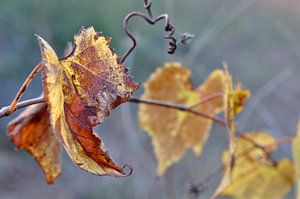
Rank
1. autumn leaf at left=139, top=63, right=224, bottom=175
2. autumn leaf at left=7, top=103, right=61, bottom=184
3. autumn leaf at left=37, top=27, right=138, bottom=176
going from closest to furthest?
autumn leaf at left=37, top=27, right=138, bottom=176 → autumn leaf at left=7, top=103, right=61, bottom=184 → autumn leaf at left=139, top=63, right=224, bottom=175

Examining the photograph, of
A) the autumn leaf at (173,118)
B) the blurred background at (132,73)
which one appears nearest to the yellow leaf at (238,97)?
the autumn leaf at (173,118)

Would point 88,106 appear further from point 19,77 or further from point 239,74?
point 239,74

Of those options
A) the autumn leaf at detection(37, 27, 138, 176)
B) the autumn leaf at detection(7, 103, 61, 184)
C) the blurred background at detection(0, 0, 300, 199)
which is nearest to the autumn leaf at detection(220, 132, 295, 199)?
the autumn leaf at detection(7, 103, 61, 184)

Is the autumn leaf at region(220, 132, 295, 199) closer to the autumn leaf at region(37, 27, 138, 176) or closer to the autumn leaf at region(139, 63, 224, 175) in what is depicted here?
the autumn leaf at region(139, 63, 224, 175)

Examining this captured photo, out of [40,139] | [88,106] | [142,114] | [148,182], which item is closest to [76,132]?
[88,106]

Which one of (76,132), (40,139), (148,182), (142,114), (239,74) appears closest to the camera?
(76,132)

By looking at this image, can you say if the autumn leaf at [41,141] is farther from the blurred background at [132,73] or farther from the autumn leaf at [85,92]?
the blurred background at [132,73]
